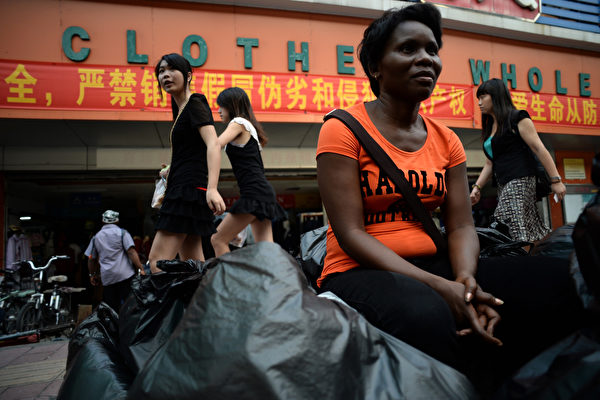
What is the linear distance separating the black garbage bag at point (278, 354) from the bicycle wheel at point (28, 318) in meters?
6.09

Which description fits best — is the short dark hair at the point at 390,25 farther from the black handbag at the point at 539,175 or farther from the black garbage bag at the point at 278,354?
the black handbag at the point at 539,175

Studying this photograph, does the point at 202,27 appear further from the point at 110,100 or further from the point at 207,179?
the point at 207,179

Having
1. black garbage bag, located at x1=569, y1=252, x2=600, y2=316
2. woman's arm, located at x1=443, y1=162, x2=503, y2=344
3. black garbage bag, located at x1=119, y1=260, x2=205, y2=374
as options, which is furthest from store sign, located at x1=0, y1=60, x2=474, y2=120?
black garbage bag, located at x1=569, y1=252, x2=600, y2=316

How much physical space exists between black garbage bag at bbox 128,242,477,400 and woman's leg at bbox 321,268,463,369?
115mm

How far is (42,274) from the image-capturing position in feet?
22.0

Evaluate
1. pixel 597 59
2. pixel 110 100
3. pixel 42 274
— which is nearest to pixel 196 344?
pixel 110 100

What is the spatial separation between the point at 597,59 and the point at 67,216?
15.5 meters

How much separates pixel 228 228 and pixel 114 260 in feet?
11.4

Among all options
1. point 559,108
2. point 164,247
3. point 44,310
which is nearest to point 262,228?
point 164,247

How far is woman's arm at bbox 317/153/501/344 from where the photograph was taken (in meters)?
1.19

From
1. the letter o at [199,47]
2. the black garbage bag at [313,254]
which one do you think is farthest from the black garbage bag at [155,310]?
the letter o at [199,47]

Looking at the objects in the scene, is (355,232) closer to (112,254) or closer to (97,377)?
(97,377)

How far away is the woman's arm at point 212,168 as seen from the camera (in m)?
2.42

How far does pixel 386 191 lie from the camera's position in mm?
1417
